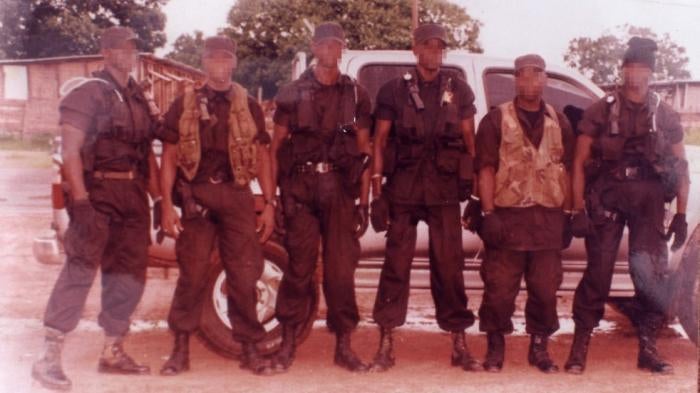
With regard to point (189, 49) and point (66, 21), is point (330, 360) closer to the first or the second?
point (189, 49)

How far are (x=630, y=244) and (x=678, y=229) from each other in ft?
0.93

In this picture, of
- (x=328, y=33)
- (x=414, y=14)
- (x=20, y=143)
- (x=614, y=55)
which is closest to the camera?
(x=328, y=33)

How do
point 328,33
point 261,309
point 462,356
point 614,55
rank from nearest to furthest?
point 328,33, point 462,356, point 261,309, point 614,55

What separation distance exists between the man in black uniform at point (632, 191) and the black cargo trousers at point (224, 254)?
6.04 feet

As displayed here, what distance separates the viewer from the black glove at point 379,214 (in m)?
5.07

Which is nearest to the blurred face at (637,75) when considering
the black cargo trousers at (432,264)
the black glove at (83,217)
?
the black cargo trousers at (432,264)

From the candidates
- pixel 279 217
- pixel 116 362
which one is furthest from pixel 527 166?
pixel 116 362

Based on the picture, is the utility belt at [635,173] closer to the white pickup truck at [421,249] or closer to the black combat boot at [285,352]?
the white pickup truck at [421,249]

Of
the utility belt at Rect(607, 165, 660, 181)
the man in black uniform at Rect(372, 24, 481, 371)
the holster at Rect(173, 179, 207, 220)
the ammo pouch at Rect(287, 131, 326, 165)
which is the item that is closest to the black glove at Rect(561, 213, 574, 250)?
the utility belt at Rect(607, 165, 660, 181)

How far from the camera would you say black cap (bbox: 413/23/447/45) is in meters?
5.00

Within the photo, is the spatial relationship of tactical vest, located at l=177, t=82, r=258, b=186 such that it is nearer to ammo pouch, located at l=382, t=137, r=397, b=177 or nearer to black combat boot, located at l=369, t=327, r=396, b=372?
ammo pouch, located at l=382, t=137, r=397, b=177

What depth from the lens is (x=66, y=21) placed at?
6035 millimetres

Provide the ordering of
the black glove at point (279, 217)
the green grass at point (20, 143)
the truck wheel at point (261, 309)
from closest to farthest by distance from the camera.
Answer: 1. the black glove at point (279, 217)
2. the truck wheel at point (261, 309)
3. the green grass at point (20, 143)

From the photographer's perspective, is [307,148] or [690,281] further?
[690,281]
